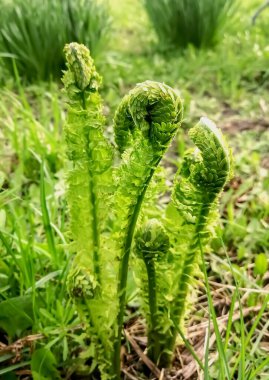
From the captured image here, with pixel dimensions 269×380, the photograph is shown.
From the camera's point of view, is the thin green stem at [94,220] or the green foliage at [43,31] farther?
the green foliage at [43,31]

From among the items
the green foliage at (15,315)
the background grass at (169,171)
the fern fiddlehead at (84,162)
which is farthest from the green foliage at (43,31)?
the fern fiddlehead at (84,162)

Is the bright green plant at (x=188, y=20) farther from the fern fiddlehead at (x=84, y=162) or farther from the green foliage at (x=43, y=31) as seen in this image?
the fern fiddlehead at (x=84, y=162)

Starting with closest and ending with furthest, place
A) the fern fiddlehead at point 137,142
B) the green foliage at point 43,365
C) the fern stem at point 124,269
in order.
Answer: the fern fiddlehead at point 137,142 < the fern stem at point 124,269 < the green foliage at point 43,365

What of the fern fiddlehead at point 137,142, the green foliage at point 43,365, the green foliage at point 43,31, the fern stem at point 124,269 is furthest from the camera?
Result: the green foliage at point 43,31

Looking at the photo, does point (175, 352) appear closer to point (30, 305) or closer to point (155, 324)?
point (155, 324)

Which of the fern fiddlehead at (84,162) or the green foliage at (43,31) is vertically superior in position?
the green foliage at (43,31)

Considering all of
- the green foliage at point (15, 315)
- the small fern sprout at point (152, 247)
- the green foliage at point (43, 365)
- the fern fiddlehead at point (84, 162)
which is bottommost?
the green foliage at point (43, 365)

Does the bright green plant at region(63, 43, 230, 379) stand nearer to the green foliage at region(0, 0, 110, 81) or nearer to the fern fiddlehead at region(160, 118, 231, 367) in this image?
the fern fiddlehead at region(160, 118, 231, 367)

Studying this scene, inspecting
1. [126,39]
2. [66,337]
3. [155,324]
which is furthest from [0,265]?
[126,39]
